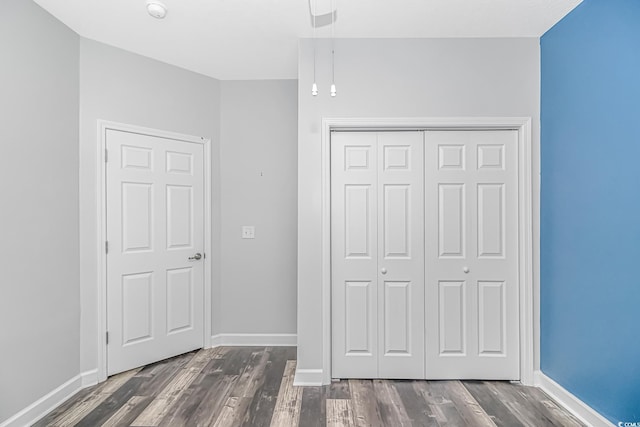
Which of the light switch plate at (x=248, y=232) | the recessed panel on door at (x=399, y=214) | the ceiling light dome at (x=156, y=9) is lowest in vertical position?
the light switch plate at (x=248, y=232)

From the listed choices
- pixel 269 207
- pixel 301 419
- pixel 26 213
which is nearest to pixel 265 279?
pixel 269 207

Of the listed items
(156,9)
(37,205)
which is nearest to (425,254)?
(156,9)

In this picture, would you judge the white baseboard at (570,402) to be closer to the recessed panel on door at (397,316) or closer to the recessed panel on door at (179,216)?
the recessed panel on door at (397,316)

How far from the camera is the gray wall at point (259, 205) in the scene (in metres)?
3.45

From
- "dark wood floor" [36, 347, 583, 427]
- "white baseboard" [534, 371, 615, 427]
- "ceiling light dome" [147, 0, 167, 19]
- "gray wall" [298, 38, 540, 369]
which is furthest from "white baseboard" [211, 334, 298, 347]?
"ceiling light dome" [147, 0, 167, 19]

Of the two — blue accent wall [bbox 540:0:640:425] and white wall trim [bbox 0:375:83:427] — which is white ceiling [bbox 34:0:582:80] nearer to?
blue accent wall [bbox 540:0:640:425]

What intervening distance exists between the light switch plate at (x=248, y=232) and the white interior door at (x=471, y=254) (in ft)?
5.56

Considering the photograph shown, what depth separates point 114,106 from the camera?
2771 mm

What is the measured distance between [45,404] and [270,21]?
9.73 ft

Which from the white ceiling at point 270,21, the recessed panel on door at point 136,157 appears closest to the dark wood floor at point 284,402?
the recessed panel on door at point 136,157

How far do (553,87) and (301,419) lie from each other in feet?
9.29

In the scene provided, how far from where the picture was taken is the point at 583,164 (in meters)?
2.17

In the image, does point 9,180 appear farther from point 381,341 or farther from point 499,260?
point 499,260

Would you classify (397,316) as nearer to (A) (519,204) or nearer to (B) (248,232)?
(A) (519,204)
